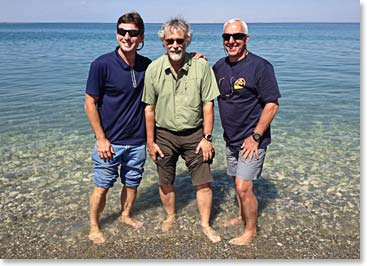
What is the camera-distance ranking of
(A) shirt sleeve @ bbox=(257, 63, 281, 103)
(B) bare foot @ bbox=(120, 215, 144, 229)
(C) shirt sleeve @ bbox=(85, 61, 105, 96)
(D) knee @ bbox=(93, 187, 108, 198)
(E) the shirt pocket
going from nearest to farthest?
(A) shirt sleeve @ bbox=(257, 63, 281, 103) < (C) shirt sleeve @ bbox=(85, 61, 105, 96) < (E) the shirt pocket < (D) knee @ bbox=(93, 187, 108, 198) < (B) bare foot @ bbox=(120, 215, 144, 229)

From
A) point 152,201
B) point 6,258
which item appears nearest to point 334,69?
point 152,201

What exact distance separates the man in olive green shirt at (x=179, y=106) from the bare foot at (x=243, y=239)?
0.66m

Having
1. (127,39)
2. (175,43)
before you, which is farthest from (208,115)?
(127,39)

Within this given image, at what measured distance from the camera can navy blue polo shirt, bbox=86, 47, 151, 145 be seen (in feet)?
14.1

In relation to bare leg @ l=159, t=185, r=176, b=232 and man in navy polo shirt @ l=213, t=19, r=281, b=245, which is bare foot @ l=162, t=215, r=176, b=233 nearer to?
bare leg @ l=159, t=185, r=176, b=232

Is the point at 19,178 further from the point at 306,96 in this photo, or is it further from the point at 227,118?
the point at 306,96

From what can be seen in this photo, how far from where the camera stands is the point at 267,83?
4.12 meters

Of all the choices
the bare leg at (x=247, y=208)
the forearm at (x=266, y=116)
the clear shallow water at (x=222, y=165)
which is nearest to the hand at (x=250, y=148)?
the forearm at (x=266, y=116)

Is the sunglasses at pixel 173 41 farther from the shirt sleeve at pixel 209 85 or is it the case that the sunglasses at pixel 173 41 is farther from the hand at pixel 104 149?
the hand at pixel 104 149

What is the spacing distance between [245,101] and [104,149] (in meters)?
1.73

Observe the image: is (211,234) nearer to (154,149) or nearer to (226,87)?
(154,149)

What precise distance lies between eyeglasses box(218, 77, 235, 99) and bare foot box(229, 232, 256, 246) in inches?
72.7

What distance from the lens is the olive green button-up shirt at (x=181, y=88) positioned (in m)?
4.34

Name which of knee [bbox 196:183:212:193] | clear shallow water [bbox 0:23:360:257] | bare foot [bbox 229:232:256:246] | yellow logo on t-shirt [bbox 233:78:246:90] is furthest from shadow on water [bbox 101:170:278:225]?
yellow logo on t-shirt [bbox 233:78:246:90]
